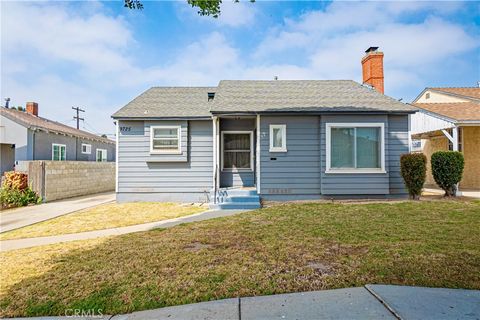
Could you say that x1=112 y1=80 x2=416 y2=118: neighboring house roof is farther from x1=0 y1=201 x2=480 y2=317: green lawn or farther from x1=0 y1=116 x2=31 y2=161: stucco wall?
x1=0 y1=116 x2=31 y2=161: stucco wall

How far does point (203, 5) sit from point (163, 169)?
6082mm

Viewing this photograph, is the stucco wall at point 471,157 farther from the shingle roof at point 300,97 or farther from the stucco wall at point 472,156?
the shingle roof at point 300,97

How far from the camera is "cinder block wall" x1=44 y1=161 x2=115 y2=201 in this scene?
37.4ft

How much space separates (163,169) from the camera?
10375 millimetres

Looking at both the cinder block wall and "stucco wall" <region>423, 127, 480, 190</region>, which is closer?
the cinder block wall

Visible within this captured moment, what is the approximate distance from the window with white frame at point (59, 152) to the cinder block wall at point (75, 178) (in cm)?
306

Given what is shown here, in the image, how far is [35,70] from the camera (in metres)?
14.0

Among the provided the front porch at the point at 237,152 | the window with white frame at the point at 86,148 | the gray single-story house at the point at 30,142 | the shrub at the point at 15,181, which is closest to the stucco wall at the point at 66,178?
the shrub at the point at 15,181

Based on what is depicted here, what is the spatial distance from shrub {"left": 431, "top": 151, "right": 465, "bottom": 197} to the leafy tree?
28.9 feet

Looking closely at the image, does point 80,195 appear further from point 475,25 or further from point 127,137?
point 475,25

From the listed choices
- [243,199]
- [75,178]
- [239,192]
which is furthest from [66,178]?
[243,199]

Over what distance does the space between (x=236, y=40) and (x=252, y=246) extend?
11.8 meters

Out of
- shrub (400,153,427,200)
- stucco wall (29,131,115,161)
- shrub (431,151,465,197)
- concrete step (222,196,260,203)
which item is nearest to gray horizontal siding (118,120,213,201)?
concrete step (222,196,260,203)

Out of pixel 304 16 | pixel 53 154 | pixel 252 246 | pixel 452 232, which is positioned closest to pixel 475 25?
pixel 304 16
